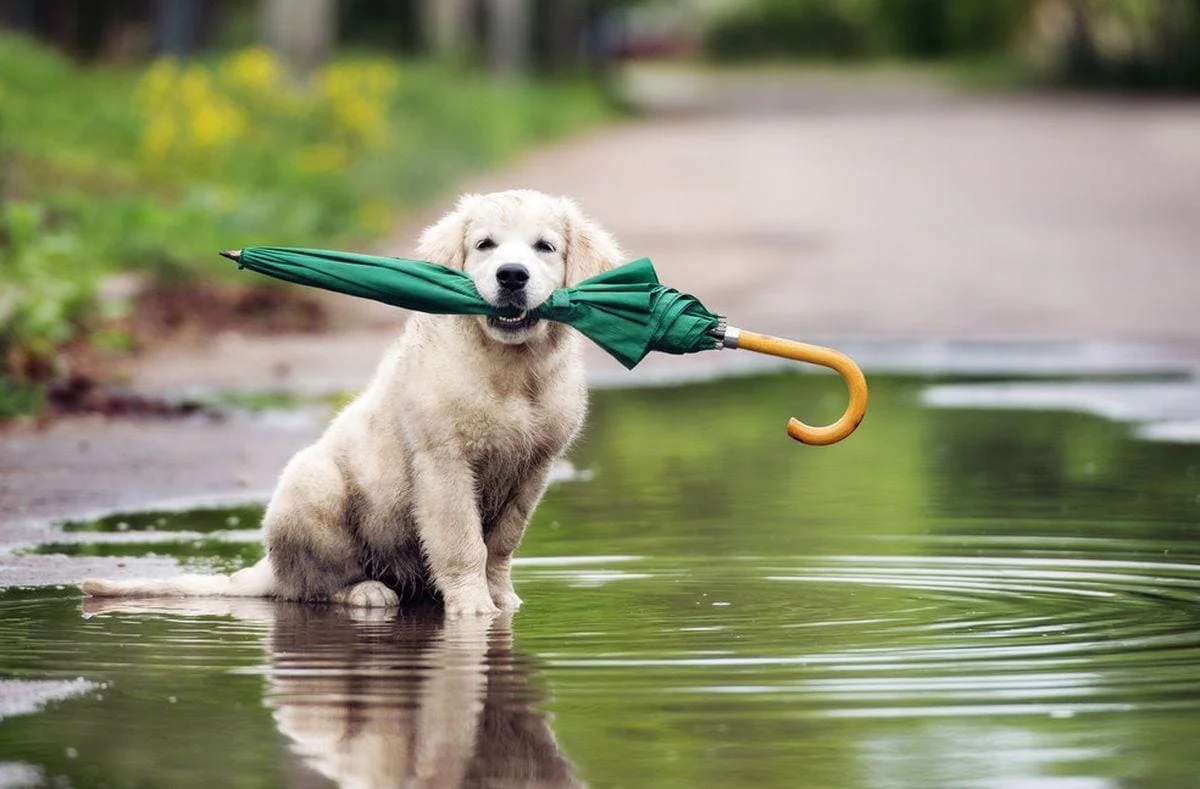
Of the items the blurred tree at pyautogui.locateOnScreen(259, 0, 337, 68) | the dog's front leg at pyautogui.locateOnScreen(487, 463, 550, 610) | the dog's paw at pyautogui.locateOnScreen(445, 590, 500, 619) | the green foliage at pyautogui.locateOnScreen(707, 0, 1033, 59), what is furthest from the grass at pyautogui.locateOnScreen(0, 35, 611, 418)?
the green foliage at pyautogui.locateOnScreen(707, 0, 1033, 59)

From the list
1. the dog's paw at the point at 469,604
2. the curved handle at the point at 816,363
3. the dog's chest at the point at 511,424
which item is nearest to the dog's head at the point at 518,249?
the dog's chest at the point at 511,424

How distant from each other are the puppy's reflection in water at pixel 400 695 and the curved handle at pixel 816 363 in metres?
1.11

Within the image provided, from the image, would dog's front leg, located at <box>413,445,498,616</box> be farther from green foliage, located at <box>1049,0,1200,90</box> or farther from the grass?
green foliage, located at <box>1049,0,1200,90</box>

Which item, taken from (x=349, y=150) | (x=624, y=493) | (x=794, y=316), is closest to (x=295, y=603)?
(x=624, y=493)

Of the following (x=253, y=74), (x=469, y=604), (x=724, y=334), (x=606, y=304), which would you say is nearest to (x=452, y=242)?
(x=606, y=304)

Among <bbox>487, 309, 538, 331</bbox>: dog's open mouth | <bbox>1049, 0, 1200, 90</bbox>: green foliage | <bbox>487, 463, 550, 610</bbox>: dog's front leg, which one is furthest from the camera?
<bbox>1049, 0, 1200, 90</bbox>: green foliage

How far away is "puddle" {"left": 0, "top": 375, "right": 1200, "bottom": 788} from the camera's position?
596 centimetres

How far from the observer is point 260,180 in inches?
1030

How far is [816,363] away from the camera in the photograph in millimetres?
8148

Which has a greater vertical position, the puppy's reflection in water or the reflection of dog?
the reflection of dog

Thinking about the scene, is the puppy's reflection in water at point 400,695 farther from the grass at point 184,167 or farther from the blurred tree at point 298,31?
the blurred tree at point 298,31

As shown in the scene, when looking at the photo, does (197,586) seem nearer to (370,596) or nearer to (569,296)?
(370,596)

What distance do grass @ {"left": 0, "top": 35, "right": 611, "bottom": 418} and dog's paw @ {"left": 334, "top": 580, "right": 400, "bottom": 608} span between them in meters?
6.36

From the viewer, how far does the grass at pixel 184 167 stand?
16188 millimetres
